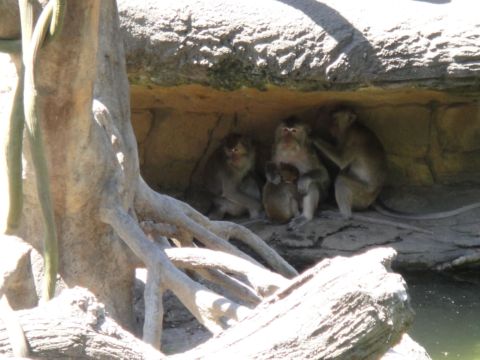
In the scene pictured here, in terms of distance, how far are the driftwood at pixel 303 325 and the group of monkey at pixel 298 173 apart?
7535 millimetres

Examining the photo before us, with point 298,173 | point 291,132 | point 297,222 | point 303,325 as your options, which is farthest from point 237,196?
point 303,325

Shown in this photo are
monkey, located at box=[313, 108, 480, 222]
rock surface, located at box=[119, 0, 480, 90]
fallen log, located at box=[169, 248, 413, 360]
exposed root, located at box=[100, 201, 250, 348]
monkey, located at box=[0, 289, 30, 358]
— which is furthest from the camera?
monkey, located at box=[313, 108, 480, 222]

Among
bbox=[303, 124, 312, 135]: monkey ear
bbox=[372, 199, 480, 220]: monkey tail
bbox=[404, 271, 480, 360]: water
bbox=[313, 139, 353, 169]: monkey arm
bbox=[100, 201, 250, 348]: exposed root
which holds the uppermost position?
bbox=[100, 201, 250, 348]: exposed root

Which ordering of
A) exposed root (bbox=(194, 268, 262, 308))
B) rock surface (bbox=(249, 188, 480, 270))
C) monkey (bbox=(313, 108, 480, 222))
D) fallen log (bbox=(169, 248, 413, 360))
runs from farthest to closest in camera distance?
monkey (bbox=(313, 108, 480, 222)) < rock surface (bbox=(249, 188, 480, 270)) < exposed root (bbox=(194, 268, 262, 308)) < fallen log (bbox=(169, 248, 413, 360))

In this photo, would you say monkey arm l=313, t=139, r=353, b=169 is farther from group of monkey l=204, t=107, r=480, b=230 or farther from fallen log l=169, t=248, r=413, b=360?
fallen log l=169, t=248, r=413, b=360

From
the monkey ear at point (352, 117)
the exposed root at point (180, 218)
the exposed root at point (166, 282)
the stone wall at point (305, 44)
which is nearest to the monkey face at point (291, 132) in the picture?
the monkey ear at point (352, 117)

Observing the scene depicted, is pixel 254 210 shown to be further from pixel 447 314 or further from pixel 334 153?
pixel 447 314

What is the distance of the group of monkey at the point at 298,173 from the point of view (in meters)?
10.5

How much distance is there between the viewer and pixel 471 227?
9.58 m

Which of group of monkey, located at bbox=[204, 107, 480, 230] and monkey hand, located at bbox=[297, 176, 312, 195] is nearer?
group of monkey, located at bbox=[204, 107, 480, 230]

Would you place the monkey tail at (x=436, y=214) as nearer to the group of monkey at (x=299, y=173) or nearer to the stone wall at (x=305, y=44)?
the group of monkey at (x=299, y=173)

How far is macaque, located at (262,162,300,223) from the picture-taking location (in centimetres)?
1047

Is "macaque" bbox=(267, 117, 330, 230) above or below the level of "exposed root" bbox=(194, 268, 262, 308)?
below

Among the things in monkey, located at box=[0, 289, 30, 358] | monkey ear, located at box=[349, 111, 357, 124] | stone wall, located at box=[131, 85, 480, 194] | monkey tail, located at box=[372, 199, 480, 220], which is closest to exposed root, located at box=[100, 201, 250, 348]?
monkey, located at box=[0, 289, 30, 358]
